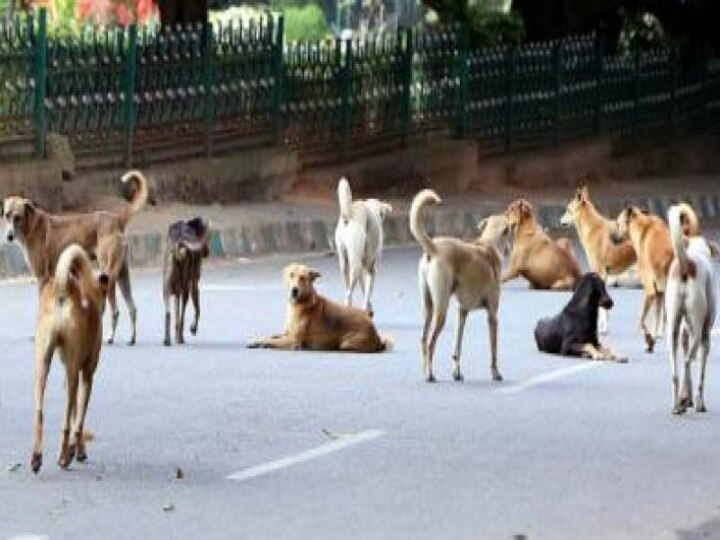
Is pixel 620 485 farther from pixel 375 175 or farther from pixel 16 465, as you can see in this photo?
pixel 375 175

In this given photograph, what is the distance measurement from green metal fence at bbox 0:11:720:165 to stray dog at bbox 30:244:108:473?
47.7 ft

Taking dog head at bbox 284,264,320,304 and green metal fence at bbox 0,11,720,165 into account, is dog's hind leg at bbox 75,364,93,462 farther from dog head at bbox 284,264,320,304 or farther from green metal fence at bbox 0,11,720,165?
green metal fence at bbox 0,11,720,165

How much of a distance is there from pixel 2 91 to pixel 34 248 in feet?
25.4

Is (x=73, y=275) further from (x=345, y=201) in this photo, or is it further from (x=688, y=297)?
(x=345, y=201)

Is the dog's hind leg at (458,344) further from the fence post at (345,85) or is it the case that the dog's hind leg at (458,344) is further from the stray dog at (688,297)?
the fence post at (345,85)

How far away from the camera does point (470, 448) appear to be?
13.4 m

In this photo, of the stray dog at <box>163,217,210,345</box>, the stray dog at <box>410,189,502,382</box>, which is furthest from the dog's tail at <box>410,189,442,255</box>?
the stray dog at <box>163,217,210,345</box>

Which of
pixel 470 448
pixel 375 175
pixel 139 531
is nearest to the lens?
pixel 139 531

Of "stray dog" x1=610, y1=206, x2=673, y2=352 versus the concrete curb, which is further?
the concrete curb

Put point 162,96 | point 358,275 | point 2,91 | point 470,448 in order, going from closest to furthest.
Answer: point 470,448 < point 358,275 < point 2,91 < point 162,96

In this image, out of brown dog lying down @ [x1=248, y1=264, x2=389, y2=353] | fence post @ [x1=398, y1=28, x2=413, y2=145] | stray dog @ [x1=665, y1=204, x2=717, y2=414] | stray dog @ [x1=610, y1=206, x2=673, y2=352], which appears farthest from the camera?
fence post @ [x1=398, y1=28, x2=413, y2=145]

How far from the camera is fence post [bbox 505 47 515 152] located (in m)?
36.1

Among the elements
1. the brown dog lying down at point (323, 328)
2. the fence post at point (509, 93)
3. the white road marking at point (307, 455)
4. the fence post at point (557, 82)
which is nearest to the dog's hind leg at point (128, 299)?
the brown dog lying down at point (323, 328)

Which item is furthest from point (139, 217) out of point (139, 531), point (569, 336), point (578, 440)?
point (139, 531)
